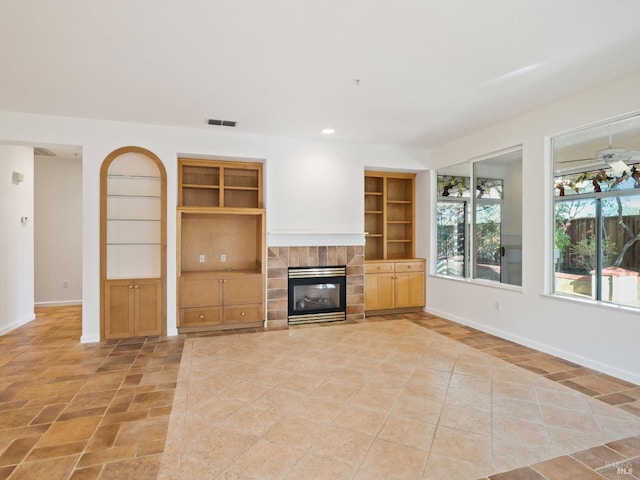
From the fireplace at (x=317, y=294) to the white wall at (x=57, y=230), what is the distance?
4.31 meters

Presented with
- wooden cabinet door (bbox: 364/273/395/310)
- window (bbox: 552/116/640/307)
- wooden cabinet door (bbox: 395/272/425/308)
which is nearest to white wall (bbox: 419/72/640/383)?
window (bbox: 552/116/640/307)

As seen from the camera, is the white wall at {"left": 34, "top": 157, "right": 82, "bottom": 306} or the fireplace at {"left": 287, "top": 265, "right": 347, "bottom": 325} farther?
the white wall at {"left": 34, "top": 157, "right": 82, "bottom": 306}

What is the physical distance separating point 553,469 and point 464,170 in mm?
4341

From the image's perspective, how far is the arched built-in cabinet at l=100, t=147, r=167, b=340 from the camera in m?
4.62

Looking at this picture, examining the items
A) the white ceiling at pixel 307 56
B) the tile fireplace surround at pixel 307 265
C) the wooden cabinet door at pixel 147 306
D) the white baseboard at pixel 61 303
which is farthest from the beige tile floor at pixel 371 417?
the white baseboard at pixel 61 303

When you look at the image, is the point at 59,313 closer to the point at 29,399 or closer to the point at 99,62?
the point at 29,399

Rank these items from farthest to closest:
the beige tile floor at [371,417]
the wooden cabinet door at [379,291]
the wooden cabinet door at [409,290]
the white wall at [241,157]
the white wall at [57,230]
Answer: the white wall at [57,230] → the wooden cabinet door at [409,290] → the wooden cabinet door at [379,291] → the white wall at [241,157] → the beige tile floor at [371,417]

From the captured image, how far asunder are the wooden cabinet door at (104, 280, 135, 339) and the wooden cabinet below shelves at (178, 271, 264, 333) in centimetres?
61

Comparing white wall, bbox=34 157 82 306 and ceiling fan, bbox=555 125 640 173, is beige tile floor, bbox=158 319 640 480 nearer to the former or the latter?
ceiling fan, bbox=555 125 640 173

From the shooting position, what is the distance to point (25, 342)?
447cm

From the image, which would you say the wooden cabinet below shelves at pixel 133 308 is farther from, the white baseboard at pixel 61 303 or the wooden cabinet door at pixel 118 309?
the white baseboard at pixel 61 303

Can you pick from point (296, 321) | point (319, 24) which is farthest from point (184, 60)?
point (296, 321)

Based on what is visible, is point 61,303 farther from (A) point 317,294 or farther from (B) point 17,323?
(A) point 317,294

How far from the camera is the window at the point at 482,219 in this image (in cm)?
475
